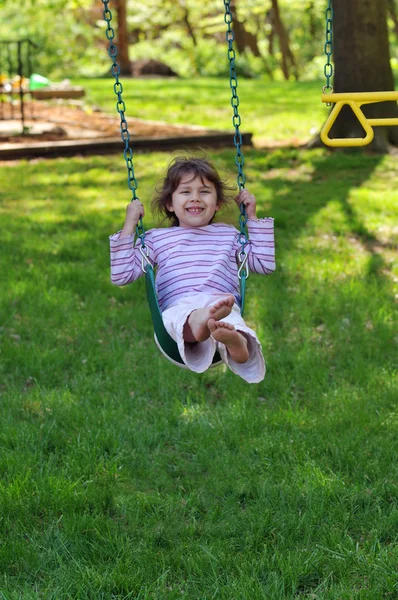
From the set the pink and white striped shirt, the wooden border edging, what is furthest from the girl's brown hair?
the wooden border edging

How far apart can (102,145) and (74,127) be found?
6.12ft

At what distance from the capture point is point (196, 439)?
3912 millimetres

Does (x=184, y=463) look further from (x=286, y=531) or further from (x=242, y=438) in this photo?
(x=286, y=531)

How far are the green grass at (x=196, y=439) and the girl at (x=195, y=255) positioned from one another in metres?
0.34

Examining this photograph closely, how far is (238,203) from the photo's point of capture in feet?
12.1

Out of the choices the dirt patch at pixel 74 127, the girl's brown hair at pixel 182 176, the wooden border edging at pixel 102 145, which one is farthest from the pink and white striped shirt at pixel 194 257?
the dirt patch at pixel 74 127

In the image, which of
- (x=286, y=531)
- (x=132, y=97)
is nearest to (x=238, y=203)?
(x=286, y=531)

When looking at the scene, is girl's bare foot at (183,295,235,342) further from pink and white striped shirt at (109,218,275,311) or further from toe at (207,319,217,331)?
pink and white striped shirt at (109,218,275,311)

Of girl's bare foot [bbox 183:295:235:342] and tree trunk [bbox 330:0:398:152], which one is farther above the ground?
tree trunk [bbox 330:0:398:152]

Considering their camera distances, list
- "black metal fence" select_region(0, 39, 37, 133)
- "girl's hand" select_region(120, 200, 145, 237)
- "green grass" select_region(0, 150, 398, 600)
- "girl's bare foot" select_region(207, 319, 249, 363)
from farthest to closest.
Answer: "black metal fence" select_region(0, 39, 37, 133) → "girl's hand" select_region(120, 200, 145, 237) → "girl's bare foot" select_region(207, 319, 249, 363) → "green grass" select_region(0, 150, 398, 600)

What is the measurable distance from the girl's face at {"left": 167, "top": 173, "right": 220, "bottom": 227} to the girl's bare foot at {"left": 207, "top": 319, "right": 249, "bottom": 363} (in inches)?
27.8

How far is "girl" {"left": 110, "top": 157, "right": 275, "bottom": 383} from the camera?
133 inches

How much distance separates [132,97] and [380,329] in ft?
36.4

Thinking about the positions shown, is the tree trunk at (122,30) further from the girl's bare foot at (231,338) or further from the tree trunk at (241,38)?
the girl's bare foot at (231,338)
